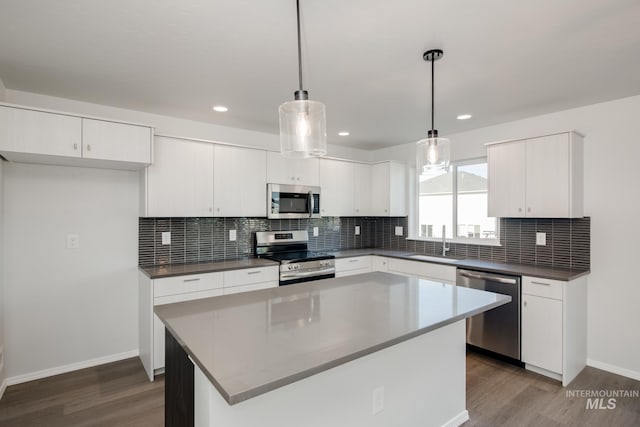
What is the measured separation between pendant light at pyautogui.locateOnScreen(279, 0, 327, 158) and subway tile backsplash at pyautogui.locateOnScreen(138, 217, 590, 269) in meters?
2.34

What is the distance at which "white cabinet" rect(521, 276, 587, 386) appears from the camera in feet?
9.02

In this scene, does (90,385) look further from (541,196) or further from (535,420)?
(541,196)

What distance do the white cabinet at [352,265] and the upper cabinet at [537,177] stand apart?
1611mm

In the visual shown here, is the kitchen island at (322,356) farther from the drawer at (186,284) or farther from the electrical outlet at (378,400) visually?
the drawer at (186,284)

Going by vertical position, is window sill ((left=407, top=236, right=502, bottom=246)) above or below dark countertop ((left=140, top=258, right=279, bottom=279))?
above

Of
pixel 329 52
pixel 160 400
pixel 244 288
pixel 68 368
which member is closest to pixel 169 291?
pixel 244 288

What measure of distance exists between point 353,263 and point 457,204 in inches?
59.6

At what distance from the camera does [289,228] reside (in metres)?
4.24

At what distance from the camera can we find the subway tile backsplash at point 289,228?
Result: 10.4 feet

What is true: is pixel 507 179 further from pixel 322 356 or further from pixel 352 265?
pixel 322 356

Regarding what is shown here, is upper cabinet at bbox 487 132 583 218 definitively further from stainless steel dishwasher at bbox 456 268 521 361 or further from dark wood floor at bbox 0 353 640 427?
dark wood floor at bbox 0 353 640 427

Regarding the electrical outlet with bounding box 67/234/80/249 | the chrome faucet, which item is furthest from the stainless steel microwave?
the electrical outlet with bounding box 67/234/80/249

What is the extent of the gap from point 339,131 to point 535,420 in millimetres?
3235

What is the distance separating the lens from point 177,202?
3.18m
